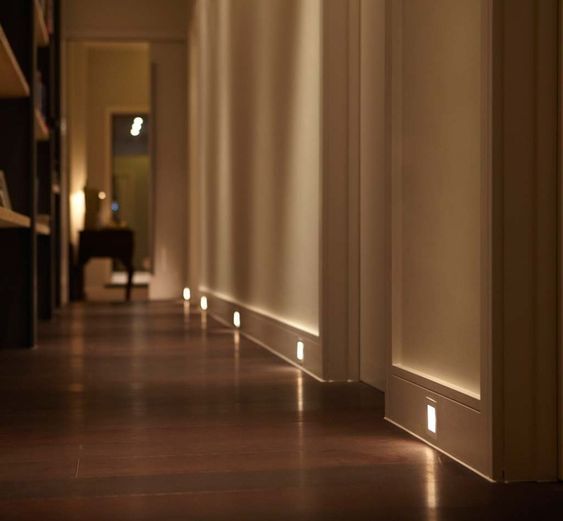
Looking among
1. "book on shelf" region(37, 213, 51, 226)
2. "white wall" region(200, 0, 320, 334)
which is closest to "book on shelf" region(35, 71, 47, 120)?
"book on shelf" region(37, 213, 51, 226)

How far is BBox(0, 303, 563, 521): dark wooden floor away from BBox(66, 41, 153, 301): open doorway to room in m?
5.72

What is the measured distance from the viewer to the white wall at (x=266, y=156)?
377cm

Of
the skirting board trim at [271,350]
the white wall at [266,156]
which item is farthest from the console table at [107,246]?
the skirting board trim at [271,350]

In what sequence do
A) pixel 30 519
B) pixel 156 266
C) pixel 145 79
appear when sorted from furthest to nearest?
pixel 145 79, pixel 156 266, pixel 30 519

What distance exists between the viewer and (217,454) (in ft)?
7.02

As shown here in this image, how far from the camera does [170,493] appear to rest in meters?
1.78

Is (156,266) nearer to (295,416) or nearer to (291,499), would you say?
(295,416)

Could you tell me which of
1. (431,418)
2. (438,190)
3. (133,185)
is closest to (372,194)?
(438,190)

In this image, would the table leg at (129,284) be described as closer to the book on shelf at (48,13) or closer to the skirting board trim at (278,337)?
the book on shelf at (48,13)

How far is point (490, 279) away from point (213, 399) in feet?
4.47

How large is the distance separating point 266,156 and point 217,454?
9.09 ft

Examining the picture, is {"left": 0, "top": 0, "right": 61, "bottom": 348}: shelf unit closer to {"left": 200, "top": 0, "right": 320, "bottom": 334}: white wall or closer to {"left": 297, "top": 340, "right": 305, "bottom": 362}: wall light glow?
{"left": 200, "top": 0, "right": 320, "bottom": 334}: white wall

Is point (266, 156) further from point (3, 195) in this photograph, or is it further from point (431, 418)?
point (431, 418)

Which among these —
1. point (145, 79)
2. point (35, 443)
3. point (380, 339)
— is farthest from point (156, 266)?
point (35, 443)
